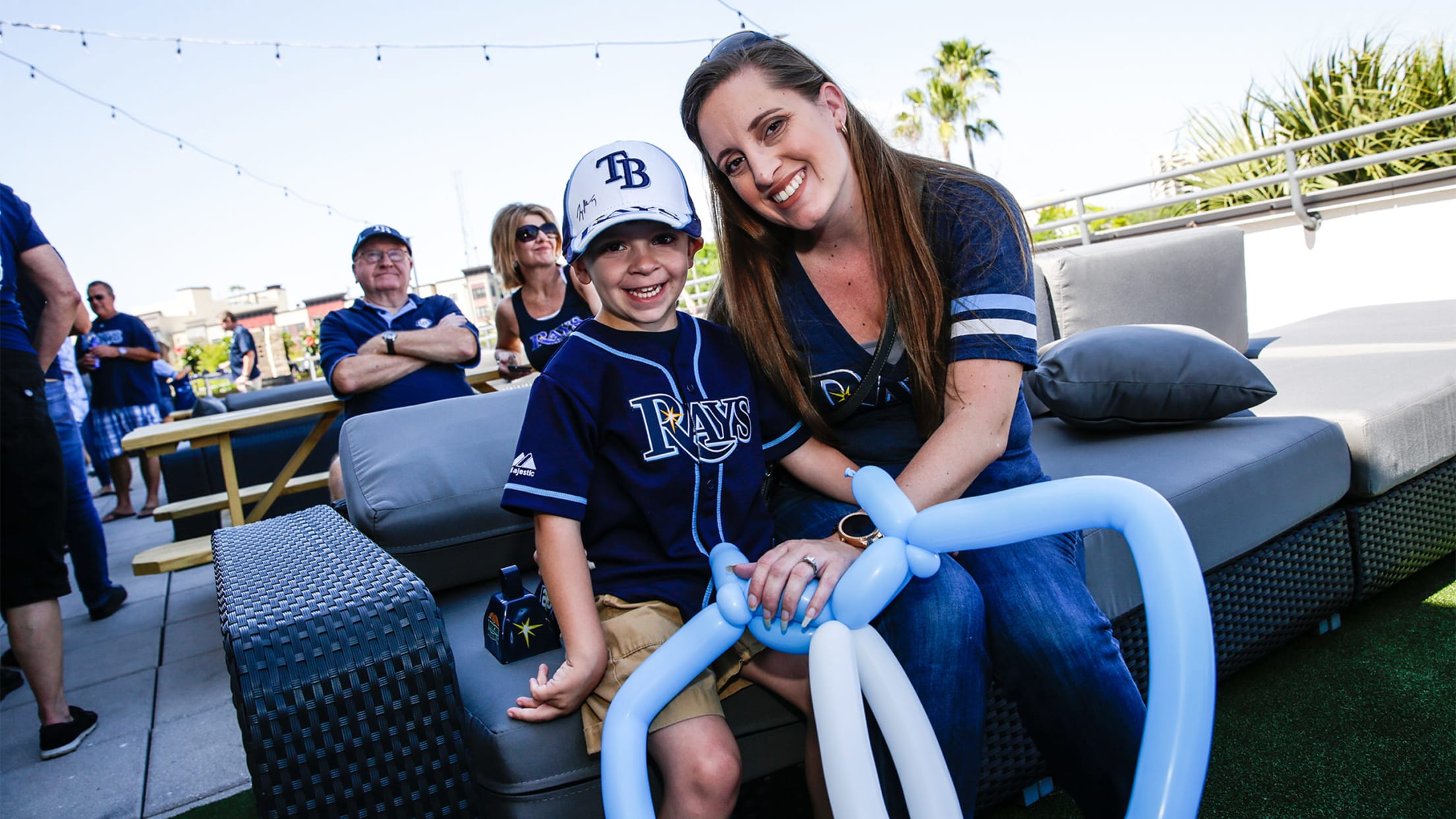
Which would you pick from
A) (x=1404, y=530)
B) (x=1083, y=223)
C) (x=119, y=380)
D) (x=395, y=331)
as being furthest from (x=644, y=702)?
(x=119, y=380)

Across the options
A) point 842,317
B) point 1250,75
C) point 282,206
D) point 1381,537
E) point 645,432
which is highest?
point 282,206

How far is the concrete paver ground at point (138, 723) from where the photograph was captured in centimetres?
208

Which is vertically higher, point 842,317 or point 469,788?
point 842,317

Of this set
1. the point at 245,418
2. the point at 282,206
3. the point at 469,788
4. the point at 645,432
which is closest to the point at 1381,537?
the point at 645,432

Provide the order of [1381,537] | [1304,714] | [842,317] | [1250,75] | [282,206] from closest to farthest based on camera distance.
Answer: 1. [842,317]
2. [1304,714]
3. [1381,537]
4. [1250,75]
5. [282,206]

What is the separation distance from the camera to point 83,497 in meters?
3.33

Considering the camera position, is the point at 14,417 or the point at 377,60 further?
the point at 377,60

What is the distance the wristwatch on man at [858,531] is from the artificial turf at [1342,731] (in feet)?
1.38

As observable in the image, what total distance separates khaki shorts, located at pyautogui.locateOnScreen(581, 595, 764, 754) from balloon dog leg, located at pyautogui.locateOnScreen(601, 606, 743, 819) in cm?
6

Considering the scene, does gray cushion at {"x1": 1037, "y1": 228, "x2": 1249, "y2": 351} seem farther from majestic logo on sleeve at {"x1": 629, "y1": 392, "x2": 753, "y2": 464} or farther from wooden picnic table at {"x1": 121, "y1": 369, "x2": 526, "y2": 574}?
wooden picnic table at {"x1": 121, "y1": 369, "x2": 526, "y2": 574}

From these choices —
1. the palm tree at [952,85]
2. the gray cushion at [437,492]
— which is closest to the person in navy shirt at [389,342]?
the gray cushion at [437,492]

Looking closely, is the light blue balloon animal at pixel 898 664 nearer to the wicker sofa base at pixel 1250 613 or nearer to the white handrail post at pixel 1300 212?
the wicker sofa base at pixel 1250 613

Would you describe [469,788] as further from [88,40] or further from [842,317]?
[88,40]

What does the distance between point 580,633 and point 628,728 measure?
20 cm
